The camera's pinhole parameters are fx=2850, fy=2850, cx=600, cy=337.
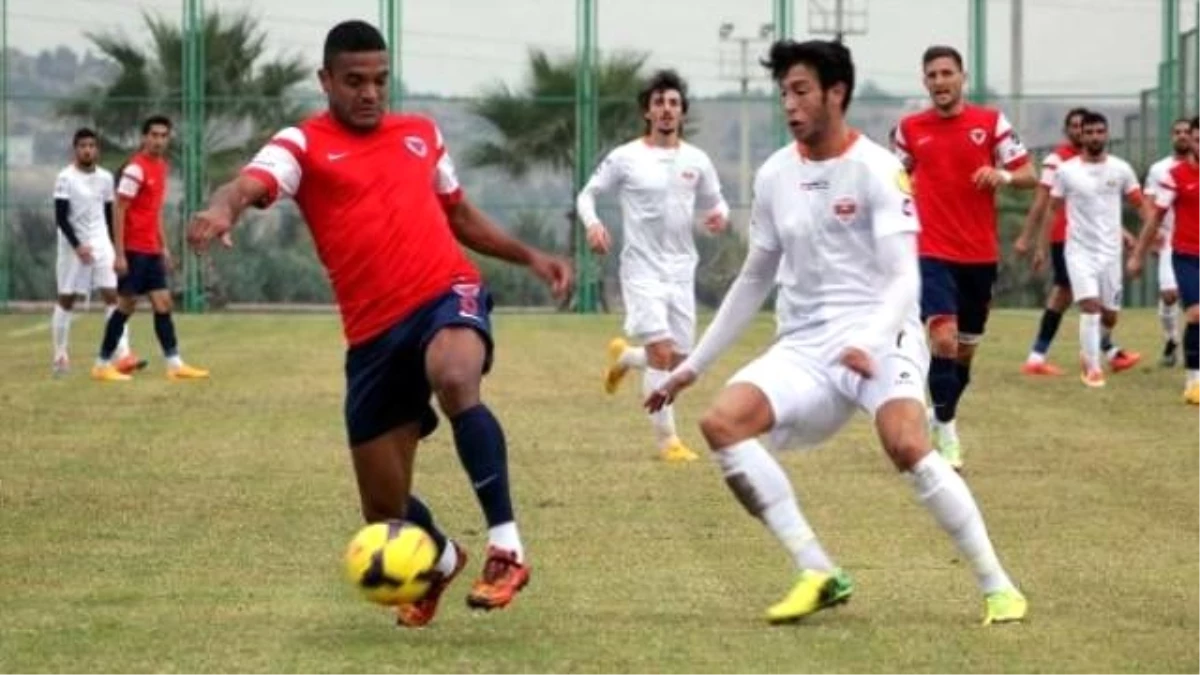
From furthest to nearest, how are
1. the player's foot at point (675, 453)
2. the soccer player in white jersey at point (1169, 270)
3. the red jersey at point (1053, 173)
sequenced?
the red jersey at point (1053, 173) → the soccer player in white jersey at point (1169, 270) → the player's foot at point (675, 453)

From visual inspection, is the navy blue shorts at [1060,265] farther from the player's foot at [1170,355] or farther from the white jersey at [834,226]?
the white jersey at [834,226]

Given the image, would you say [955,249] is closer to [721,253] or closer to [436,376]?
[436,376]

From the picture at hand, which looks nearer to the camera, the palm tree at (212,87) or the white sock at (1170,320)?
the white sock at (1170,320)

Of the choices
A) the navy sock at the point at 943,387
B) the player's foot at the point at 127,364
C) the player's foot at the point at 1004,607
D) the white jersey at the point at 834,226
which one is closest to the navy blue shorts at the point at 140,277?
the player's foot at the point at 127,364

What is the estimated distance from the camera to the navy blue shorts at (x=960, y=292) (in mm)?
15930

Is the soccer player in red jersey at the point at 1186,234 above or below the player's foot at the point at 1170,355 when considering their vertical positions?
above

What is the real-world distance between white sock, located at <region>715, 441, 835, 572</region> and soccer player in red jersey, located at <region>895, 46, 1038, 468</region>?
5.76 metres

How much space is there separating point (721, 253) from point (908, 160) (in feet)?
102

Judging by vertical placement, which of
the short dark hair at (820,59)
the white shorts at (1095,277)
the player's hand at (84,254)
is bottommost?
the white shorts at (1095,277)

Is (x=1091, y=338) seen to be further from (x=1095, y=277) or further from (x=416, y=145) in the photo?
(x=416, y=145)

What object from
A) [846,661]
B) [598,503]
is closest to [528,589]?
[846,661]

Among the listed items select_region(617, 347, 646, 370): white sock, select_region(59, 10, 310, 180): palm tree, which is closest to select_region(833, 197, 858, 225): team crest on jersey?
select_region(617, 347, 646, 370): white sock

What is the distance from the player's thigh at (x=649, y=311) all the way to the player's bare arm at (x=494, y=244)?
665cm

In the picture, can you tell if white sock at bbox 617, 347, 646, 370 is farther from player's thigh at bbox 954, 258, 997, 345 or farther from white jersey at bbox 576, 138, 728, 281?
player's thigh at bbox 954, 258, 997, 345
